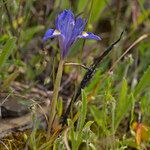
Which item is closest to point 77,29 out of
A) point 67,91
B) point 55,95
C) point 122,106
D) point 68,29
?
point 68,29

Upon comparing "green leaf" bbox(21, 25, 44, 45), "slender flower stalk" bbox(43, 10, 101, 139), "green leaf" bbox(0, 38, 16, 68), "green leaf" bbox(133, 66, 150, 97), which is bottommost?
"green leaf" bbox(133, 66, 150, 97)

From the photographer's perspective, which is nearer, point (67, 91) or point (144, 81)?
point (144, 81)

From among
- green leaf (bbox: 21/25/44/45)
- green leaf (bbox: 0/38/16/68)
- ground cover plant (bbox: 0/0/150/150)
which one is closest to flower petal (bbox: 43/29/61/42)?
ground cover plant (bbox: 0/0/150/150)

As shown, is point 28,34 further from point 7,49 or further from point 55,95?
point 55,95

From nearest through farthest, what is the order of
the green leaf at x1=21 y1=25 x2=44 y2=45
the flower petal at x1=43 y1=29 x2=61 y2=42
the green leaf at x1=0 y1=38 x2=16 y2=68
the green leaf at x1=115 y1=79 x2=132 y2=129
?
the flower petal at x1=43 y1=29 x2=61 y2=42 < the green leaf at x1=0 y1=38 x2=16 y2=68 < the green leaf at x1=115 y1=79 x2=132 y2=129 < the green leaf at x1=21 y1=25 x2=44 y2=45

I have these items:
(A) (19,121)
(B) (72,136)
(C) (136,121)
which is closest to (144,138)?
(C) (136,121)

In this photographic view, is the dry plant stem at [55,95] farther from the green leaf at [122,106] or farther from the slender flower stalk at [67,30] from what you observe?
the green leaf at [122,106]

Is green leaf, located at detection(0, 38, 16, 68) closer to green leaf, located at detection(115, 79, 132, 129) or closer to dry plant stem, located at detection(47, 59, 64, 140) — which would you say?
dry plant stem, located at detection(47, 59, 64, 140)

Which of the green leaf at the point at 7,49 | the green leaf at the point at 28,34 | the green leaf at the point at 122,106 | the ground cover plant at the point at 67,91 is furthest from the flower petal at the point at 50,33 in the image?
the green leaf at the point at 28,34

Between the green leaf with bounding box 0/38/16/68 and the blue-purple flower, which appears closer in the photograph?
the blue-purple flower
